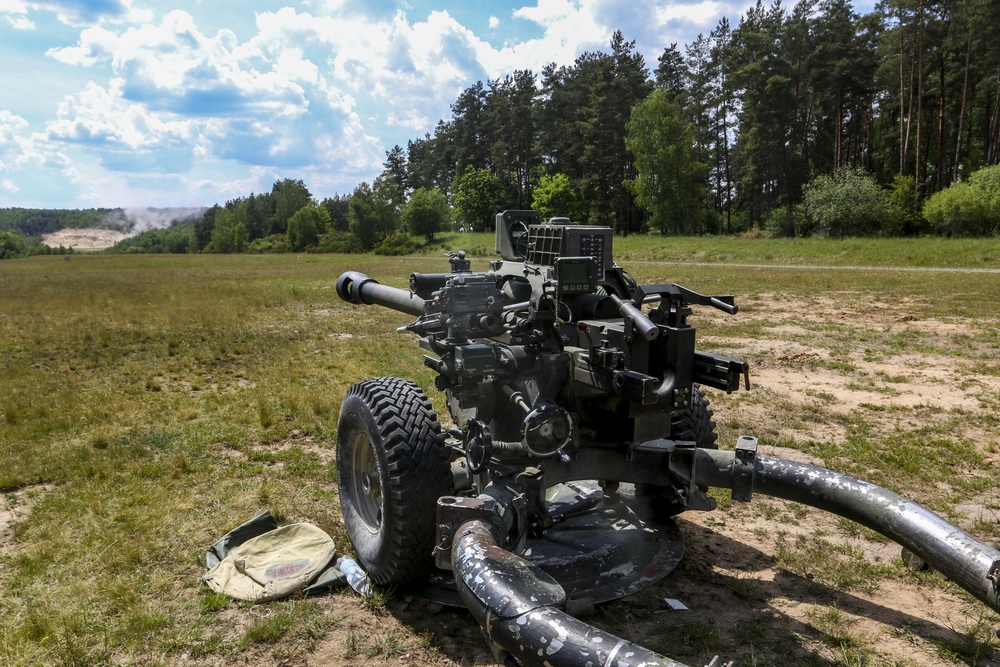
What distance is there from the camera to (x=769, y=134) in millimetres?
50375

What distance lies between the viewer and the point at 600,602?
4.06 m

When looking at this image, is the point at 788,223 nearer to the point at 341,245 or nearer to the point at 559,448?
the point at 341,245

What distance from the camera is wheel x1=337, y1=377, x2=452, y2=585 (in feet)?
12.9

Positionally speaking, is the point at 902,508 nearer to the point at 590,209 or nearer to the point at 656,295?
the point at 656,295

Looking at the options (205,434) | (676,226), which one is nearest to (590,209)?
(676,226)

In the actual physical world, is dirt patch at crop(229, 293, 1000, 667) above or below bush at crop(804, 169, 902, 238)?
below

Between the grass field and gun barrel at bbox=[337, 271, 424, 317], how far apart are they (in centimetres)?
172

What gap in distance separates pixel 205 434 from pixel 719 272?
1028 inches

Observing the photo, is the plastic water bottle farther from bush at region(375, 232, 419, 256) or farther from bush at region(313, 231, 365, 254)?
bush at region(313, 231, 365, 254)

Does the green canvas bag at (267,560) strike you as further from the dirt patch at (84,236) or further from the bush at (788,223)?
the dirt patch at (84,236)

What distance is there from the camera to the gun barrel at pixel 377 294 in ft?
20.6

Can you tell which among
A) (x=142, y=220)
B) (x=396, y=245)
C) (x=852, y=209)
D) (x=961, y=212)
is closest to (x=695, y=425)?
(x=961, y=212)

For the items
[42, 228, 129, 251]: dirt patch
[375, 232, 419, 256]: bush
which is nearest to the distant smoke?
[42, 228, 129, 251]: dirt patch

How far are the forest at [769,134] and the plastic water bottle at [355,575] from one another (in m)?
40.3
